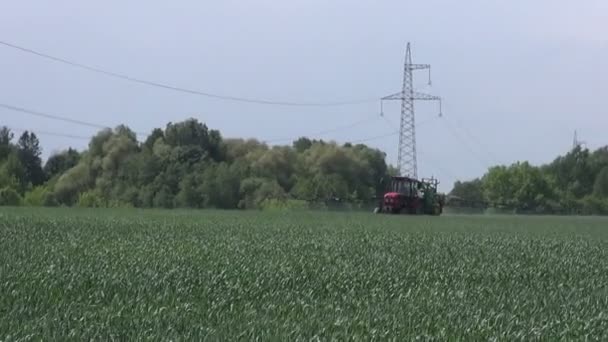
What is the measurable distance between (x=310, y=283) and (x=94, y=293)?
3.86 meters

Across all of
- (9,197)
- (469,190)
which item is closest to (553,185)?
(469,190)

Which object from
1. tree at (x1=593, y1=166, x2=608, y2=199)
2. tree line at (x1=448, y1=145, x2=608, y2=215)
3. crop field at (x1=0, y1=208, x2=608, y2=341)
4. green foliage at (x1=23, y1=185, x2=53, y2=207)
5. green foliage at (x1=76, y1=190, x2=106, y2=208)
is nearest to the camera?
crop field at (x1=0, y1=208, x2=608, y2=341)

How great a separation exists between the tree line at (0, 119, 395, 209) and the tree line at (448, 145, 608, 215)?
17.9 meters

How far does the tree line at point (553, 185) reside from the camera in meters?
113

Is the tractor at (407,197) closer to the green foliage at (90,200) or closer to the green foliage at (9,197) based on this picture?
the green foliage at (90,200)

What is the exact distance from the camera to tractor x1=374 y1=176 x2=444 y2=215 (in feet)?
207

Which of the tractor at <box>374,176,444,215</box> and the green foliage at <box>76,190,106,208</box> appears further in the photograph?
the green foliage at <box>76,190,106,208</box>

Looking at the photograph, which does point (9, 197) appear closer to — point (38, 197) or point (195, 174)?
point (38, 197)

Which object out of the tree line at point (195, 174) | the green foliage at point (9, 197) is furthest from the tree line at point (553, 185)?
the green foliage at point (9, 197)

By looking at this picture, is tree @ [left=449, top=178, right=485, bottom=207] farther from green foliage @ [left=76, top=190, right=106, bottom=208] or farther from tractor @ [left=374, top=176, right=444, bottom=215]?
tractor @ [left=374, top=176, right=444, bottom=215]

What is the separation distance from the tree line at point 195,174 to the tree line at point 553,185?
17.9 m

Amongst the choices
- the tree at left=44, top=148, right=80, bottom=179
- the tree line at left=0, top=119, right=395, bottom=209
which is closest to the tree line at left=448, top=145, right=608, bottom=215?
the tree line at left=0, top=119, right=395, bottom=209

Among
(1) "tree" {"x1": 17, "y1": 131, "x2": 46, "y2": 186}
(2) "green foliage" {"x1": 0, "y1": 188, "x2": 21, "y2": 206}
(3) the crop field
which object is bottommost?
(3) the crop field

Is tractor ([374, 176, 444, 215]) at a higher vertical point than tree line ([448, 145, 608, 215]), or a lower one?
lower
